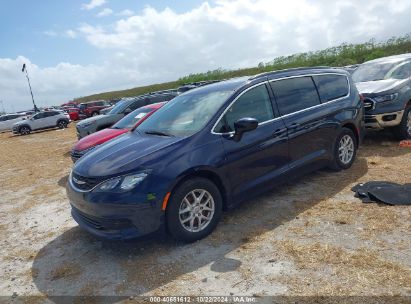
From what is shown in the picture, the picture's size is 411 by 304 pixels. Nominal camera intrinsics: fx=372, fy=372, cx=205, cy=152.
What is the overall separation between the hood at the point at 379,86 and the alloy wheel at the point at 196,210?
207 inches

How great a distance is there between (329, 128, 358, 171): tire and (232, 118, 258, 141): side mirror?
7.14 ft

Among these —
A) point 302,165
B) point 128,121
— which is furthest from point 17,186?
point 302,165

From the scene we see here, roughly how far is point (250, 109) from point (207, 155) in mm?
1034

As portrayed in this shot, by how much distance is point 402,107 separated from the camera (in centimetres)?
769

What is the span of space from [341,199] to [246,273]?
2.18 metres

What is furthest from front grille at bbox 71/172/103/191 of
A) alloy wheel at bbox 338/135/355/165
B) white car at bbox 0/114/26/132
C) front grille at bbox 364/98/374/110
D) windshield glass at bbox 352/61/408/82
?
white car at bbox 0/114/26/132

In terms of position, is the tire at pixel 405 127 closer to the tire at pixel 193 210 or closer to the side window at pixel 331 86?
the side window at pixel 331 86

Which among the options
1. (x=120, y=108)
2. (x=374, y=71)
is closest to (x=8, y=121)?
(x=120, y=108)

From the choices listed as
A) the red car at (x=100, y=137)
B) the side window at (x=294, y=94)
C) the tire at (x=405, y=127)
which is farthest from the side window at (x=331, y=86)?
the red car at (x=100, y=137)

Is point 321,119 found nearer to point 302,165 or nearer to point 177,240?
point 302,165

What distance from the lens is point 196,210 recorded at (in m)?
4.21

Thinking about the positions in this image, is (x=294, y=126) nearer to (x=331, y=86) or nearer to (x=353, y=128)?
(x=331, y=86)

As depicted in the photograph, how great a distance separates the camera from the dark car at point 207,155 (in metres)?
3.91

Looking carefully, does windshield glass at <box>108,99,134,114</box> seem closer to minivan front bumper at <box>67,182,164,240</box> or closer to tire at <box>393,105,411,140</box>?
tire at <box>393,105,411,140</box>
